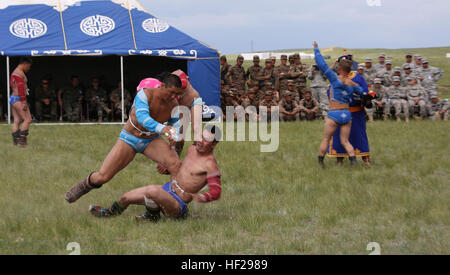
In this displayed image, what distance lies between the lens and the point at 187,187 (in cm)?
616

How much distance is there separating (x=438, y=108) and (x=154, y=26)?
379 inches

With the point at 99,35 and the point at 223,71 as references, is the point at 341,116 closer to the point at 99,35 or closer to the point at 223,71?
the point at 223,71

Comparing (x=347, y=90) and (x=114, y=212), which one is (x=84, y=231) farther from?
(x=347, y=90)

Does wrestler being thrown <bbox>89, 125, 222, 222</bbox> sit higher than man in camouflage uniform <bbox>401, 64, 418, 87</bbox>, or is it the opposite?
man in camouflage uniform <bbox>401, 64, 418, 87</bbox>

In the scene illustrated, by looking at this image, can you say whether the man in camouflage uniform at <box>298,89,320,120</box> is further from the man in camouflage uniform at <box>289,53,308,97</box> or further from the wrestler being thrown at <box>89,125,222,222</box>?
the wrestler being thrown at <box>89,125,222,222</box>

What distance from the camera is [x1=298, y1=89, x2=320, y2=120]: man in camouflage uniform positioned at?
17784mm

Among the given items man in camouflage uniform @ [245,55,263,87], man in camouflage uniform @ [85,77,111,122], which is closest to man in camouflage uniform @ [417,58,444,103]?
man in camouflage uniform @ [245,55,263,87]

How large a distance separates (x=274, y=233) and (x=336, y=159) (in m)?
5.26

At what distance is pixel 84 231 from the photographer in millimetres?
5914

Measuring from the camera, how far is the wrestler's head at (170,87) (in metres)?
6.34

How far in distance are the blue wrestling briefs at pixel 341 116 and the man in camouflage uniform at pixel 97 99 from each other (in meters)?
10.9

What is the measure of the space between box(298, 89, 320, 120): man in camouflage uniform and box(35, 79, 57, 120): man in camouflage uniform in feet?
27.8

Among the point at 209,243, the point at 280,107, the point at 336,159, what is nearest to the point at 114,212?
the point at 209,243

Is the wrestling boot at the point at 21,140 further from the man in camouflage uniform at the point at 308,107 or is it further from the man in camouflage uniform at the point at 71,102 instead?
the man in camouflage uniform at the point at 308,107
